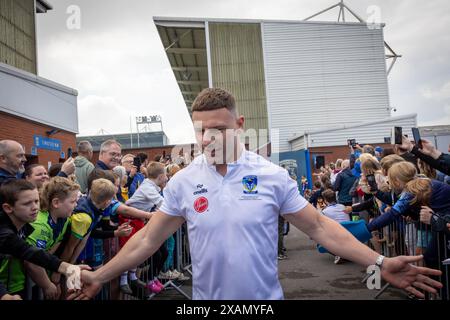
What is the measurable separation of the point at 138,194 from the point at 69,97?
50.9ft

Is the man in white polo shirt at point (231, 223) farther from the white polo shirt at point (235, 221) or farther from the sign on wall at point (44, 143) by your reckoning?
the sign on wall at point (44, 143)

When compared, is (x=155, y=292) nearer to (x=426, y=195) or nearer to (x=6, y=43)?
(x=426, y=195)

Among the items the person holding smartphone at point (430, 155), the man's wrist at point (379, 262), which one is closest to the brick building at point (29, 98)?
the person holding smartphone at point (430, 155)

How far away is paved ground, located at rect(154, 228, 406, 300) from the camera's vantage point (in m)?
5.67

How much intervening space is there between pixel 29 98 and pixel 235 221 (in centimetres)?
1634

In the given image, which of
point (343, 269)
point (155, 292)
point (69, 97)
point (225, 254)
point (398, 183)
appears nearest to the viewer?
point (225, 254)

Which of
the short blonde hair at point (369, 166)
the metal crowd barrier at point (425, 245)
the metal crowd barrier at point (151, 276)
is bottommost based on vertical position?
the metal crowd barrier at point (151, 276)

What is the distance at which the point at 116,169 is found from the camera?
6328 mm

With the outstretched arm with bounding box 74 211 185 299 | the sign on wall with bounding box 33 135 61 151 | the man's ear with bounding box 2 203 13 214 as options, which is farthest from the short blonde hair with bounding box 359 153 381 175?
the sign on wall with bounding box 33 135 61 151

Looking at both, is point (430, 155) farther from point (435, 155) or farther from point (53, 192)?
point (53, 192)

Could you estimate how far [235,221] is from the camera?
188 cm

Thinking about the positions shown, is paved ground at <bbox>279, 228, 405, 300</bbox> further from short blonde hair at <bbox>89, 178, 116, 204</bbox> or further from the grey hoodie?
the grey hoodie

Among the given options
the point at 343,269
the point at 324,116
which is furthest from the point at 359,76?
the point at 343,269

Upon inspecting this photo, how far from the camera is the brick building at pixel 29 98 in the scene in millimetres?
14238
